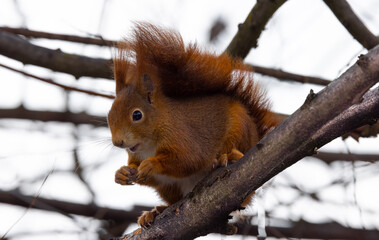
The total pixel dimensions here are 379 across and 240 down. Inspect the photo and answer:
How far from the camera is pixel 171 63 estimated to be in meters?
2.22

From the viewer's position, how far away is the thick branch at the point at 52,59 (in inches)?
98.8

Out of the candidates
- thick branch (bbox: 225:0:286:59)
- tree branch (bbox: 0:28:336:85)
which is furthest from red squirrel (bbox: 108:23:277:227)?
thick branch (bbox: 225:0:286:59)

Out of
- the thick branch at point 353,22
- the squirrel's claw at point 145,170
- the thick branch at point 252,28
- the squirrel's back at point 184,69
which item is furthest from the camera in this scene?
the thick branch at point 252,28

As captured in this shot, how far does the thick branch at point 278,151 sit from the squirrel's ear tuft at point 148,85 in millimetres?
514

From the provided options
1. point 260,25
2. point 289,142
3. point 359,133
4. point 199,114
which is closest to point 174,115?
point 199,114

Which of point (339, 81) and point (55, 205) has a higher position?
point (339, 81)

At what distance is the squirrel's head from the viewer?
6.79ft

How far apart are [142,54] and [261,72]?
0.92 metres

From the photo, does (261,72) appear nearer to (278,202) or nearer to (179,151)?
(278,202)

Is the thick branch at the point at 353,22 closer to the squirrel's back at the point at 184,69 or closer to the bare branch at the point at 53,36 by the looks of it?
the squirrel's back at the point at 184,69

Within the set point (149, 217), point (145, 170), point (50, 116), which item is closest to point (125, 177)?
point (145, 170)

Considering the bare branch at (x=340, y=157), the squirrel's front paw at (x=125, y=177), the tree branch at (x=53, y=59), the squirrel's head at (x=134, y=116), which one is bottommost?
the squirrel's front paw at (x=125, y=177)

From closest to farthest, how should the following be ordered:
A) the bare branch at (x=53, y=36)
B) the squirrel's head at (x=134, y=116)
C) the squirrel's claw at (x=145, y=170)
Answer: the squirrel's claw at (x=145, y=170), the squirrel's head at (x=134, y=116), the bare branch at (x=53, y=36)

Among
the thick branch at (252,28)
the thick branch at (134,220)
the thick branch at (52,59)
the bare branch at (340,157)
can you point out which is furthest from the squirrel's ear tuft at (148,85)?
the bare branch at (340,157)
